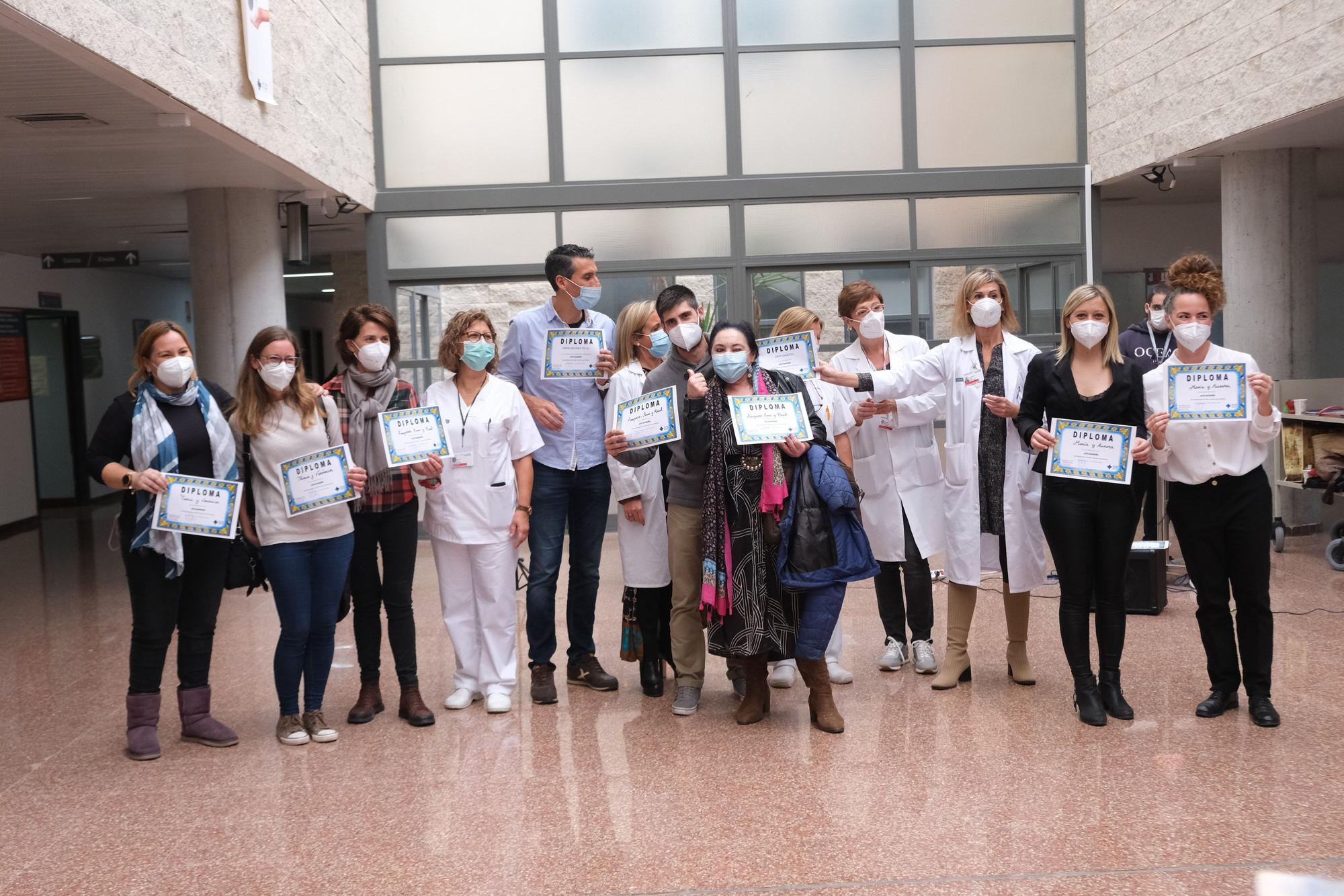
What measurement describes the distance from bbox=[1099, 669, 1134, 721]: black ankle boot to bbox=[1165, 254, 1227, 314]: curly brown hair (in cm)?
136

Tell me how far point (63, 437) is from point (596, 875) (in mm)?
13482

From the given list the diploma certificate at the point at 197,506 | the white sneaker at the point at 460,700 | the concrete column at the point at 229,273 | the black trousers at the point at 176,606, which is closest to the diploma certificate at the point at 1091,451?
the white sneaker at the point at 460,700

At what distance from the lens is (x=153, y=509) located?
14.0 ft

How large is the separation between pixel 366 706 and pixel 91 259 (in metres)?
10.1

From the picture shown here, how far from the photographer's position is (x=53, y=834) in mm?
3758

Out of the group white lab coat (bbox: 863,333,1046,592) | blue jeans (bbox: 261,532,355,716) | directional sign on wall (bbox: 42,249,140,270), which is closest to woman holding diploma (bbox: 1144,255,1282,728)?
white lab coat (bbox: 863,333,1046,592)

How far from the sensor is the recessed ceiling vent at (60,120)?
641 cm

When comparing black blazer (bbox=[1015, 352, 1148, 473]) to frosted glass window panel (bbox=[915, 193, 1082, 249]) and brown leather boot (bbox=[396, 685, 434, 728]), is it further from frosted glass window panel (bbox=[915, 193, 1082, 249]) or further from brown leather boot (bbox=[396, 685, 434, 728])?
frosted glass window panel (bbox=[915, 193, 1082, 249])

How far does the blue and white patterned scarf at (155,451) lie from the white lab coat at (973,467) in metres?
2.63

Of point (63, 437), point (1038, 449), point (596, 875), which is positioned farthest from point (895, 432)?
point (63, 437)

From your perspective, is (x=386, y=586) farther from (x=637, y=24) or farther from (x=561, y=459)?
(x=637, y=24)

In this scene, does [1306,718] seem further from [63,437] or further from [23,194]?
[63,437]

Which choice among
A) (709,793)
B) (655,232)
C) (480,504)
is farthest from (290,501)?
(655,232)

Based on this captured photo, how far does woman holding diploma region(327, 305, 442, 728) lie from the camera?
466 cm
